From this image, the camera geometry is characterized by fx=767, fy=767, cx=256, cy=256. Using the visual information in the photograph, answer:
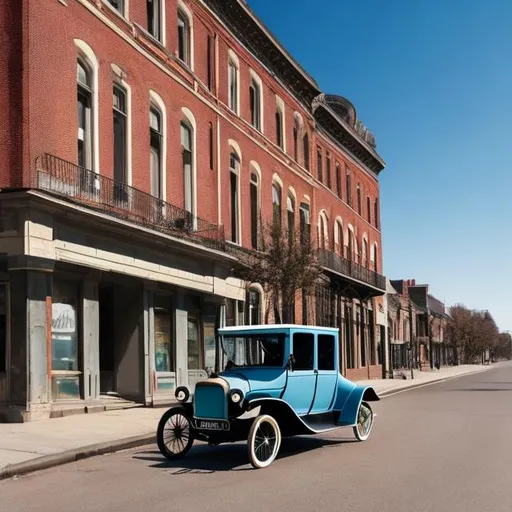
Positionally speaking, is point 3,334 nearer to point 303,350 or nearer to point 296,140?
point 303,350

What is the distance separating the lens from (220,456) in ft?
37.1

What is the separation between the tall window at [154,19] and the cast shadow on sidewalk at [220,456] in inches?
550

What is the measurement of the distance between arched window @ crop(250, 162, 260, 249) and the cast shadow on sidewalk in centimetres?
1688

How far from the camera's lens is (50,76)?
17094 mm

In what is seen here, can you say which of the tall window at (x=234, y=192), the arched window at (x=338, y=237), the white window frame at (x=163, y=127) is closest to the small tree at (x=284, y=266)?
the tall window at (x=234, y=192)

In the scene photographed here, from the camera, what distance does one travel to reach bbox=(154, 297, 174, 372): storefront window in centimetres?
2144

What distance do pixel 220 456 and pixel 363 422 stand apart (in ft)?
9.21

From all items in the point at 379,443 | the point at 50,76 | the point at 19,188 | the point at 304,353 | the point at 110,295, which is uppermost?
the point at 50,76

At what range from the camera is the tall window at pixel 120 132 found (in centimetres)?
2031

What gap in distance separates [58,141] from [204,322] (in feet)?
29.8

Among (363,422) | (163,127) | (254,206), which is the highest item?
(163,127)

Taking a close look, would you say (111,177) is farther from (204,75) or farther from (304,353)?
(304,353)

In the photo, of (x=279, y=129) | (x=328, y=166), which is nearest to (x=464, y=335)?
(x=328, y=166)

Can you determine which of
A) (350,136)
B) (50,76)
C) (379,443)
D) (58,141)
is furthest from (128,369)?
(350,136)
